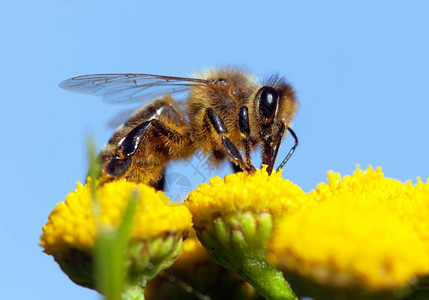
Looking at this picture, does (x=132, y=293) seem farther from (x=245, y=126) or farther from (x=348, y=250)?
(x=245, y=126)

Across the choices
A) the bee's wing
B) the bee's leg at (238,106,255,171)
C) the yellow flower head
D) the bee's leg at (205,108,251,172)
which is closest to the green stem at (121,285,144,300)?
the yellow flower head

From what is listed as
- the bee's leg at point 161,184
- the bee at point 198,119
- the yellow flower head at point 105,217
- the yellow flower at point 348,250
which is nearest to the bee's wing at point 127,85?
the bee at point 198,119

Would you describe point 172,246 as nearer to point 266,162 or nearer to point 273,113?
point 266,162

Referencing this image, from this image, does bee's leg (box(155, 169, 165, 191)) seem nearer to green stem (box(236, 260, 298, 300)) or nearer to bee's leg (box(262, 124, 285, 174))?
bee's leg (box(262, 124, 285, 174))

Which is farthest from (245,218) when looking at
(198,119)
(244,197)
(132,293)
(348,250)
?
(198,119)

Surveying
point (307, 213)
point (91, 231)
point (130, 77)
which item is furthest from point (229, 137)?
point (307, 213)

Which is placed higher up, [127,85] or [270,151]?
[127,85]
